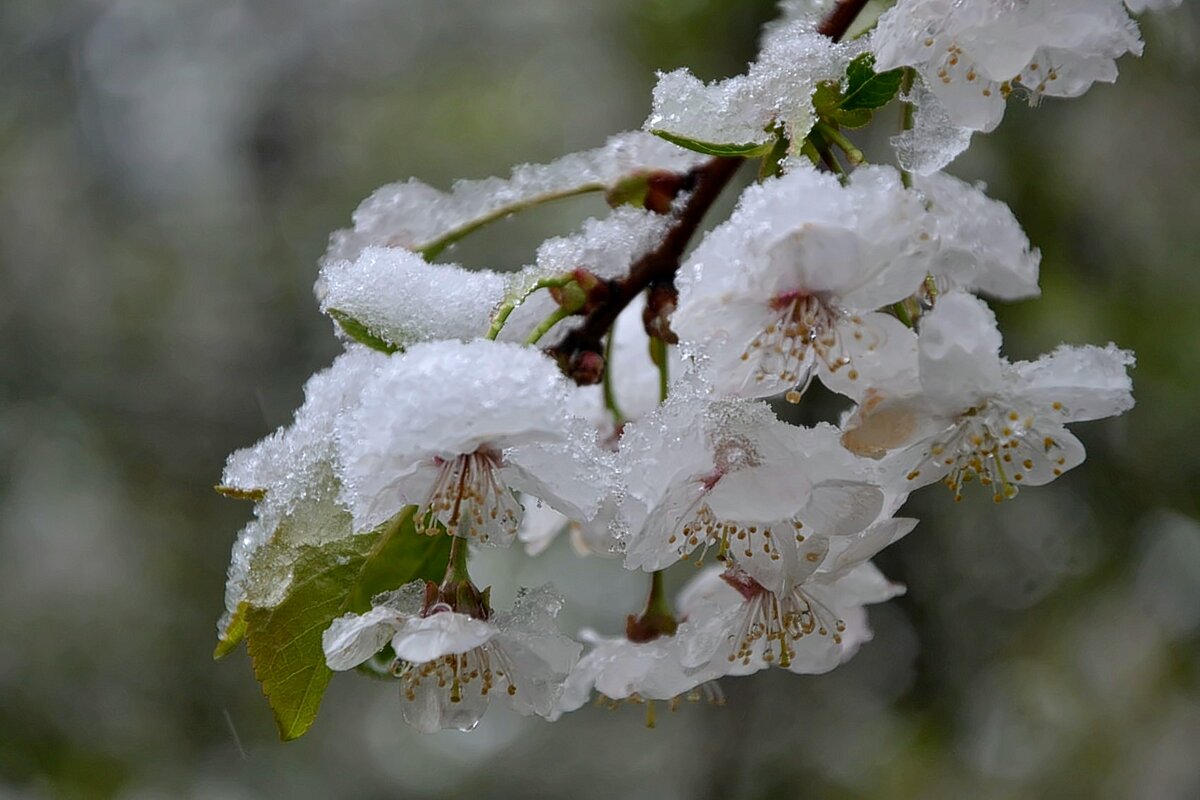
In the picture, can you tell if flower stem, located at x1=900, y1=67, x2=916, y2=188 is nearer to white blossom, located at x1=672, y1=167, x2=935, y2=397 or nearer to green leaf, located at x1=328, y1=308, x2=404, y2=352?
white blossom, located at x1=672, y1=167, x2=935, y2=397

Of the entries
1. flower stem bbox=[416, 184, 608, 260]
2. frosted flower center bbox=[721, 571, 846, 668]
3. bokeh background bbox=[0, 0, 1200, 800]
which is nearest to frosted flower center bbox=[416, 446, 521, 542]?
frosted flower center bbox=[721, 571, 846, 668]

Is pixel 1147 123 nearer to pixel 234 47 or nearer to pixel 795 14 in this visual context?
pixel 795 14

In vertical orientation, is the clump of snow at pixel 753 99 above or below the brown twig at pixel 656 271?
above

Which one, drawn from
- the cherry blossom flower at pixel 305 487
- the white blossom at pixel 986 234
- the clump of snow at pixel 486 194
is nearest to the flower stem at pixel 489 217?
the clump of snow at pixel 486 194

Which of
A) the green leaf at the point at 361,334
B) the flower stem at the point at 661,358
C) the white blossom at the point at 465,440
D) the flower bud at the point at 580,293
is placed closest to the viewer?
the white blossom at the point at 465,440

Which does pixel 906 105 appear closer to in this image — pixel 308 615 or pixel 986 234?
pixel 986 234

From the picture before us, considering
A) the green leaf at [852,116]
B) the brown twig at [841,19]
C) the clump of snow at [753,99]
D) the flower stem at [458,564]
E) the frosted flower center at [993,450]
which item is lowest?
the frosted flower center at [993,450]

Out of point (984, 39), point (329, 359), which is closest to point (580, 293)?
point (984, 39)

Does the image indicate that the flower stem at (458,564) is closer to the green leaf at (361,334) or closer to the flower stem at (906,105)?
the green leaf at (361,334)
